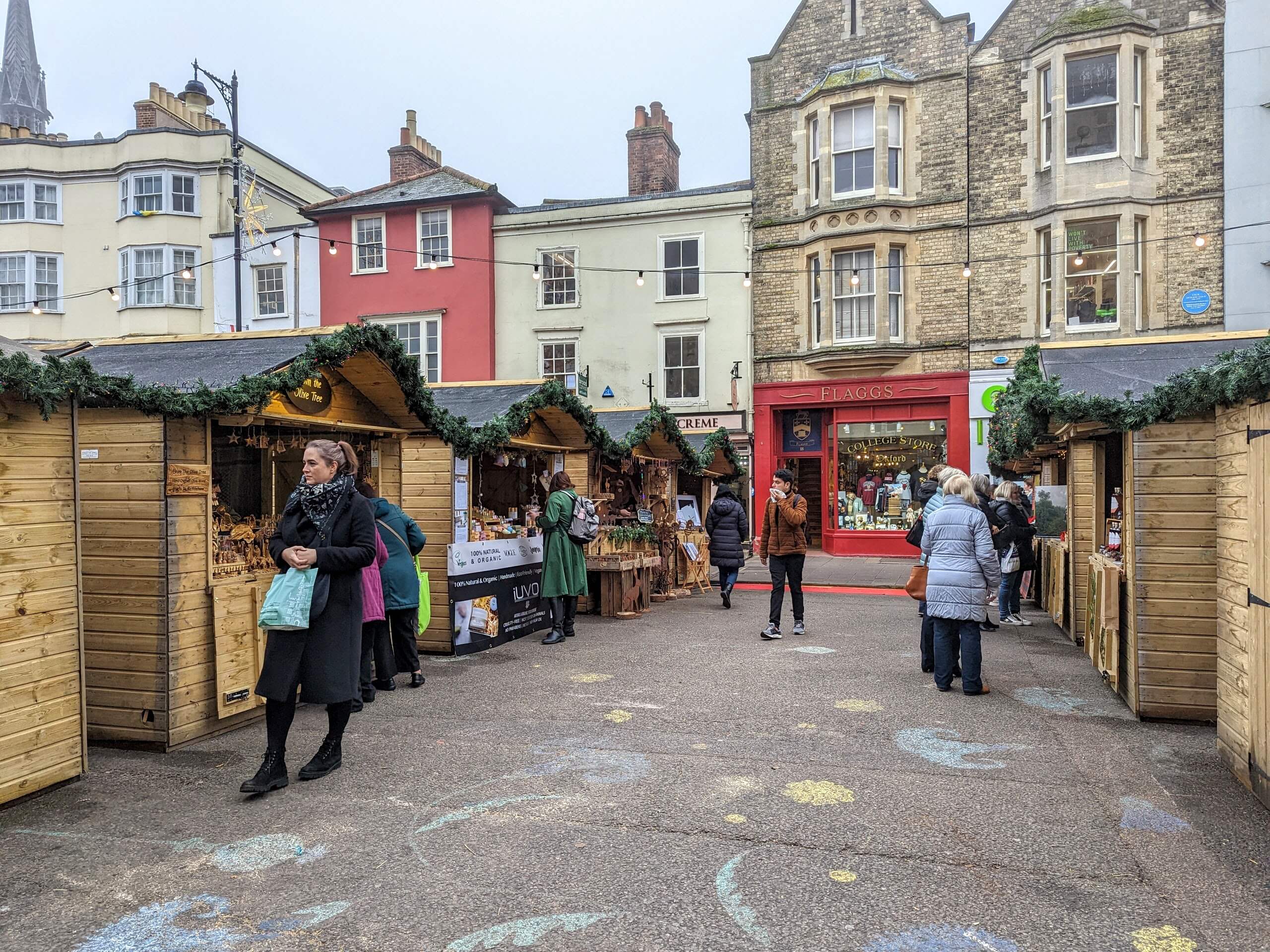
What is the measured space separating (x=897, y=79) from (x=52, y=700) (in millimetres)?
20505

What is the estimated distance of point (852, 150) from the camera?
2044cm

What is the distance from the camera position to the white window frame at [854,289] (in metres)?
20.2

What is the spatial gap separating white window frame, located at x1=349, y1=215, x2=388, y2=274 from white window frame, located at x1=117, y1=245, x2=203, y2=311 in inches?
177

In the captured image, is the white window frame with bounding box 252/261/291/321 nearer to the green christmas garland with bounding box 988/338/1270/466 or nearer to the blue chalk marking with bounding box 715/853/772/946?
the green christmas garland with bounding box 988/338/1270/466

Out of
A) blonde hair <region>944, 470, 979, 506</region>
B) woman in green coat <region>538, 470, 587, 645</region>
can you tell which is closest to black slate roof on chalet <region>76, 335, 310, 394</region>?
woman in green coat <region>538, 470, 587, 645</region>

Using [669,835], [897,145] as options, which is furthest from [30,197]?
[669,835]

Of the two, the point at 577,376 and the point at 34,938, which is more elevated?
the point at 577,376

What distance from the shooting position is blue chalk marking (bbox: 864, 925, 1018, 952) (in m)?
3.09

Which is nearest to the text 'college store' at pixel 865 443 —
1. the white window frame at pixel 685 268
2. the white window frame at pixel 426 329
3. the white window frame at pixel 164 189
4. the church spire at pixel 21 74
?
the white window frame at pixel 685 268

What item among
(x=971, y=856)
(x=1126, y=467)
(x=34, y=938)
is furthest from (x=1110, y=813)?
(x=34, y=938)

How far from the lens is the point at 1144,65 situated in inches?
723

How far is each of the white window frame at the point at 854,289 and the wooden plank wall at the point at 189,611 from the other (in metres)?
16.9

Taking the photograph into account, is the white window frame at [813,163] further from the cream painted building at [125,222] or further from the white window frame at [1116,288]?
the cream painted building at [125,222]

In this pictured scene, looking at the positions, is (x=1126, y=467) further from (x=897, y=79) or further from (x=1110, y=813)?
(x=897, y=79)
